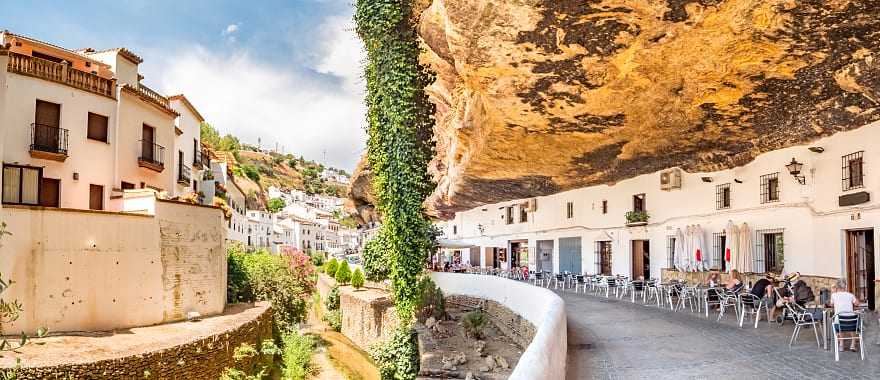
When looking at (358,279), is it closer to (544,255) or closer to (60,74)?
(544,255)

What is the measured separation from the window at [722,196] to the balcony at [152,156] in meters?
20.0

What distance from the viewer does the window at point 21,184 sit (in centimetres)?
1833

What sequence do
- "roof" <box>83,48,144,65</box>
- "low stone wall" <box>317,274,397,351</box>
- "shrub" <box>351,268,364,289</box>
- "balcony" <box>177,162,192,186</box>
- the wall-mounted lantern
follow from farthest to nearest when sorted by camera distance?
"shrub" <box>351,268,364,289</box> < "balcony" <box>177,162,192,186</box> < "roof" <box>83,48,144,65</box> < "low stone wall" <box>317,274,397,351</box> < the wall-mounted lantern

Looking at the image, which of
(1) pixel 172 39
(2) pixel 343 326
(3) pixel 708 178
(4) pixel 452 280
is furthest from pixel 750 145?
(1) pixel 172 39

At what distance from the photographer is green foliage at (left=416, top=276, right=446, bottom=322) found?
18781mm

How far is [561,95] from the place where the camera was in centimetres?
1130

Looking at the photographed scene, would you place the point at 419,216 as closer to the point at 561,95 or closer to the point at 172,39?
the point at 561,95

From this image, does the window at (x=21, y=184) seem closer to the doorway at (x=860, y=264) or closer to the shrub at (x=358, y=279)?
the shrub at (x=358, y=279)

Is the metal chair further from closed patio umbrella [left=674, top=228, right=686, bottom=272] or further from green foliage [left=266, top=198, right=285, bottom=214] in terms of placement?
green foliage [left=266, top=198, right=285, bottom=214]

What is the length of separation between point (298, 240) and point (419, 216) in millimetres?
64121

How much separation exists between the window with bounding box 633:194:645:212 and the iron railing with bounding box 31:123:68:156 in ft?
61.8

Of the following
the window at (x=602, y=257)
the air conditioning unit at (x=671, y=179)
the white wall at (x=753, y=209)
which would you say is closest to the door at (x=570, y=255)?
the white wall at (x=753, y=209)

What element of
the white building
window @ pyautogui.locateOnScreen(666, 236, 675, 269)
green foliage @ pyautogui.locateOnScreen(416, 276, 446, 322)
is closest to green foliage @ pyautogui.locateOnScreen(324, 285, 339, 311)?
the white building

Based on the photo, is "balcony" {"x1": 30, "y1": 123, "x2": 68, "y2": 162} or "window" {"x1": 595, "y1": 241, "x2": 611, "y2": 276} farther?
"window" {"x1": 595, "y1": 241, "x2": 611, "y2": 276}
